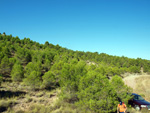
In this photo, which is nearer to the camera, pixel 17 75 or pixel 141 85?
pixel 17 75

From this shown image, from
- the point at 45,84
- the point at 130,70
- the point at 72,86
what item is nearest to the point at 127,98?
the point at 72,86

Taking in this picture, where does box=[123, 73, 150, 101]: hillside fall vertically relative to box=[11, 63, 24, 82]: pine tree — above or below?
below

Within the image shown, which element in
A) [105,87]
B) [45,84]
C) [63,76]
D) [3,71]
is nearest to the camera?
[105,87]

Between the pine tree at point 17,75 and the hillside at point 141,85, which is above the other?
the pine tree at point 17,75

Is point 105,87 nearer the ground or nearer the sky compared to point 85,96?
nearer the sky

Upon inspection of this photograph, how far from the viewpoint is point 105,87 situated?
10195 mm

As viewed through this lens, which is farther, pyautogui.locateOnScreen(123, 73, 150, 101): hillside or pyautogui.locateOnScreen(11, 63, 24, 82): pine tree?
pyautogui.locateOnScreen(123, 73, 150, 101): hillside

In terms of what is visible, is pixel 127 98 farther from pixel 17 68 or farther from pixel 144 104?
pixel 17 68

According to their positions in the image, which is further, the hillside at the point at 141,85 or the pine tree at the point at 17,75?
the hillside at the point at 141,85

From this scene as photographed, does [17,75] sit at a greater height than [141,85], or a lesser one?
greater

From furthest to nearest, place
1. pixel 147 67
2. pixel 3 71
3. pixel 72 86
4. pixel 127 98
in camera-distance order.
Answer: pixel 147 67
pixel 3 71
pixel 72 86
pixel 127 98

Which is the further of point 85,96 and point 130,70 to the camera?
point 130,70

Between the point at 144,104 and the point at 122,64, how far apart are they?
5493 centimetres

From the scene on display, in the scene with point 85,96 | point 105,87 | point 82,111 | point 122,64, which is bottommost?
point 82,111
